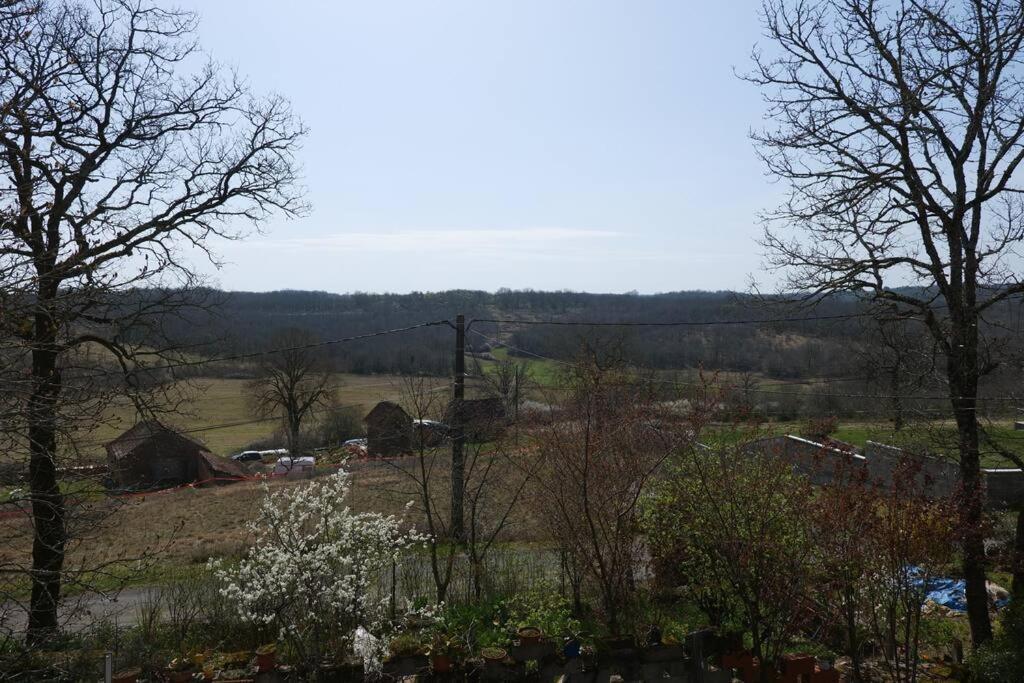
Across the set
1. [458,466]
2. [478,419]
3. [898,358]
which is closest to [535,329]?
[478,419]

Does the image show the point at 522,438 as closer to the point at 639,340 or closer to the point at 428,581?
the point at 428,581

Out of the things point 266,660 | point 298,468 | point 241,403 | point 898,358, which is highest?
point 898,358

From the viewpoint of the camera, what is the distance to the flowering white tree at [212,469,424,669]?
693 centimetres

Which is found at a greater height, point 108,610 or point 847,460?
point 847,460

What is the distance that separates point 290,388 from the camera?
40.5 m

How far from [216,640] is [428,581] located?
102 inches

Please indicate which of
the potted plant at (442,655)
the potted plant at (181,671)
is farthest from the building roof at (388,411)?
the potted plant at (181,671)

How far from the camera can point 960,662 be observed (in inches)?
306

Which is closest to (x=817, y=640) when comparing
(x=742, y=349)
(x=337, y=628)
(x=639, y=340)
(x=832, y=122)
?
(x=337, y=628)

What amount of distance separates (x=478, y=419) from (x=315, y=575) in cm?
454

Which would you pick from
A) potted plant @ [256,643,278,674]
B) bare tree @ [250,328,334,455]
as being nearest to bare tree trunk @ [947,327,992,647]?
potted plant @ [256,643,278,674]

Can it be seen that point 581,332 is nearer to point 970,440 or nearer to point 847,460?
point 970,440

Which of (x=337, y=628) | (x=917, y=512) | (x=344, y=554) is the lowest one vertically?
(x=337, y=628)

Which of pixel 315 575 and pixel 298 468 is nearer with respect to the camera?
pixel 315 575
